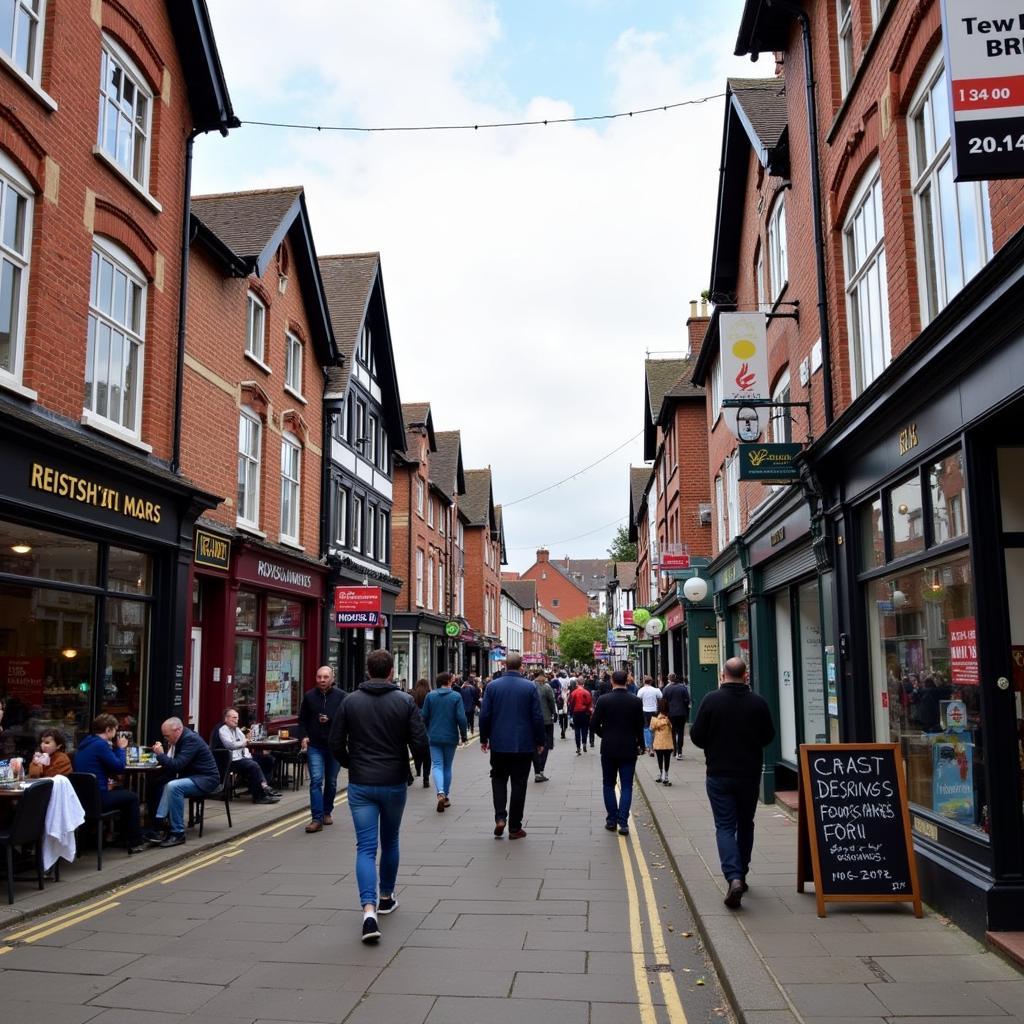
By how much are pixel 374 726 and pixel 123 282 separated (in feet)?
27.1

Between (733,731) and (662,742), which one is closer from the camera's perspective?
(733,731)

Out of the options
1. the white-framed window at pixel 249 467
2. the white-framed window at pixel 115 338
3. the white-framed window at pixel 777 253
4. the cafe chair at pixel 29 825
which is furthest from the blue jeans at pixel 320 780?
the white-framed window at pixel 777 253

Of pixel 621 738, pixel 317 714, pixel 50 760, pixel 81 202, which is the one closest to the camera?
pixel 50 760

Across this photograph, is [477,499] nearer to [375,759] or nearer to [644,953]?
[375,759]

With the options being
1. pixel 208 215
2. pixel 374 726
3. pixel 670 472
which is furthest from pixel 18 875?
pixel 670 472

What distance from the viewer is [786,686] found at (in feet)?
45.7

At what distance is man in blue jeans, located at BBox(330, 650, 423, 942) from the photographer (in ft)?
22.4

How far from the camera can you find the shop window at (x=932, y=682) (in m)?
7.00

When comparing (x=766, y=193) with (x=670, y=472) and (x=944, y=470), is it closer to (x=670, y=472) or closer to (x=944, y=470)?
(x=944, y=470)

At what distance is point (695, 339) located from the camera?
29297 mm

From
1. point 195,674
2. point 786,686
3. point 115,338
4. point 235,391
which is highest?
point 235,391

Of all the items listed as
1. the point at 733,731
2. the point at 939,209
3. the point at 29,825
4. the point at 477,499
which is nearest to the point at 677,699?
the point at 733,731

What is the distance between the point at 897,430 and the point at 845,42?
17.1 ft

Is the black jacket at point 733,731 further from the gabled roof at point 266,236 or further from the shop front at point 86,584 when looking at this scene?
the gabled roof at point 266,236
